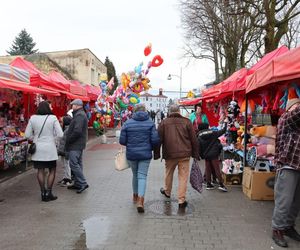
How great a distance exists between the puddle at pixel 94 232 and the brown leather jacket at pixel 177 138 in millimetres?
1420

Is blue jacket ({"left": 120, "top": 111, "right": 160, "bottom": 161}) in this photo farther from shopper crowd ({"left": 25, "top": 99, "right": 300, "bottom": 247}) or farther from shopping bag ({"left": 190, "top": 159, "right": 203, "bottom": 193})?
shopping bag ({"left": 190, "top": 159, "right": 203, "bottom": 193})

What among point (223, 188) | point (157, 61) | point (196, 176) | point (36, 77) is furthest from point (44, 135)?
point (157, 61)

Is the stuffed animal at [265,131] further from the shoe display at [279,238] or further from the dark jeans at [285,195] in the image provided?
the shoe display at [279,238]

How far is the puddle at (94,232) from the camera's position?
427 centimetres

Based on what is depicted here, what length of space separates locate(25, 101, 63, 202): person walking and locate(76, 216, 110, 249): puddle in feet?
4.69

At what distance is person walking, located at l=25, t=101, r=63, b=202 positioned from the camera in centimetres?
604

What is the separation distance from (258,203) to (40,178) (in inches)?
149

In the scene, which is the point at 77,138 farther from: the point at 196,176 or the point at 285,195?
the point at 285,195

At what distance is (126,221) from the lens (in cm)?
507

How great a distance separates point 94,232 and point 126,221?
0.59m

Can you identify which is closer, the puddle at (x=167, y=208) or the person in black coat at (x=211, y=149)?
the puddle at (x=167, y=208)

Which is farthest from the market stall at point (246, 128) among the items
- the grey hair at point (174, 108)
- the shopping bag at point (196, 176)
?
the grey hair at point (174, 108)

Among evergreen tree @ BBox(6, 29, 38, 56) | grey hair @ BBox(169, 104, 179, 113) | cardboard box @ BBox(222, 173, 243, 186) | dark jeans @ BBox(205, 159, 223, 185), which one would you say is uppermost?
evergreen tree @ BBox(6, 29, 38, 56)

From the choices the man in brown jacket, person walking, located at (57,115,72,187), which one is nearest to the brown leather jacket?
the man in brown jacket
